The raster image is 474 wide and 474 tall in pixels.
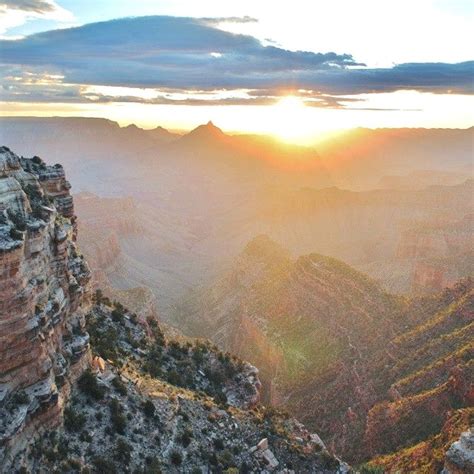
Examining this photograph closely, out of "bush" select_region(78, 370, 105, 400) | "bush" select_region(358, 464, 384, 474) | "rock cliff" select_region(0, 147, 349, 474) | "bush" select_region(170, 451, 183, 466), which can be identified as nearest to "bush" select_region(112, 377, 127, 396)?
"rock cliff" select_region(0, 147, 349, 474)

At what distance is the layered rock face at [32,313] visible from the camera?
19.5 metres

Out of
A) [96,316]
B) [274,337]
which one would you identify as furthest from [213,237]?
[96,316]

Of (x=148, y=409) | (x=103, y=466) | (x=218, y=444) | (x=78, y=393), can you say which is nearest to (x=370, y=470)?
(x=218, y=444)

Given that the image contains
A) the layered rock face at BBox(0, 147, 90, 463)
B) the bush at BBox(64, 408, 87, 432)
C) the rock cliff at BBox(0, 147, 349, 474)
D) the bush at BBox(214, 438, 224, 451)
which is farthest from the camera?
the bush at BBox(214, 438, 224, 451)

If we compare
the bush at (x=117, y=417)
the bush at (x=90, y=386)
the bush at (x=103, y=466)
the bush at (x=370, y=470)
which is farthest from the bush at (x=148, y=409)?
the bush at (x=370, y=470)

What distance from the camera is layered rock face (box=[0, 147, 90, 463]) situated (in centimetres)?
1953

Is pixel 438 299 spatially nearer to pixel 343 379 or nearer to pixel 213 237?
pixel 343 379

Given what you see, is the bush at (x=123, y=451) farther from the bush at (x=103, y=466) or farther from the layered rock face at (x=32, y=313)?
the layered rock face at (x=32, y=313)

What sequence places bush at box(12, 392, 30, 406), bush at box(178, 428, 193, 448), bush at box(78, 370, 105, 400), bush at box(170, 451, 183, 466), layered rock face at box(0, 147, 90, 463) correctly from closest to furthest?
layered rock face at box(0, 147, 90, 463) < bush at box(12, 392, 30, 406) < bush at box(170, 451, 183, 466) < bush at box(78, 370, 105, 400) < bush at box(178, 428, 193, 448)

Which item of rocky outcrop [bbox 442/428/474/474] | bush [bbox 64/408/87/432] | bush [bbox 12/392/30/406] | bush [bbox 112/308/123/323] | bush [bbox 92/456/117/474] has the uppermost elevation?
bush [bbox 12/392/30/406]

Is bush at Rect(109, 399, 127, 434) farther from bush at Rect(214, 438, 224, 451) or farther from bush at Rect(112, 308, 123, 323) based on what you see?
bush at Rect(112, 308, 123, 323)

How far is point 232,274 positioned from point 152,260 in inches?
1792

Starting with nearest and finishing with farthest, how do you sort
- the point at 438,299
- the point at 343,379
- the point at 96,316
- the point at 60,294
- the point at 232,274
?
1. the point at 60,294
2. the point at 96,316
3. the point at 343,379
4. the point at 438,299
5. the point at 232,274

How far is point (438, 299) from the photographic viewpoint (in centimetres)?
5772
